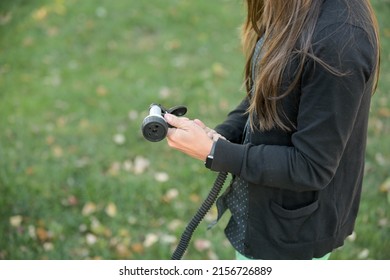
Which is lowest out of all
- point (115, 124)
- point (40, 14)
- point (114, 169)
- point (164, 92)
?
point (114, 169)

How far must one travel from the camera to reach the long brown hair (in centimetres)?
131

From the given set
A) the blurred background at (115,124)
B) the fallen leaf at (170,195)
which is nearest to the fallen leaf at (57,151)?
the blurred background at (115,124)

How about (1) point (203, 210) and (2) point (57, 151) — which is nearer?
(1) point (203, 210)

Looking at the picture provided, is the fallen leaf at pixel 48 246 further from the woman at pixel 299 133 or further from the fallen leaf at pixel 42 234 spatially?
the woman at pixel 299 133

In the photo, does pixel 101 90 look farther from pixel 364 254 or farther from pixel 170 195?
pixel 364 254

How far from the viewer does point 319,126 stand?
4.31ft

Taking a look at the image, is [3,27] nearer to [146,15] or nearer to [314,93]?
[146,15]

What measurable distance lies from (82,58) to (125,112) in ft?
3.82

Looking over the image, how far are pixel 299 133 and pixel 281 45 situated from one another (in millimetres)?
251

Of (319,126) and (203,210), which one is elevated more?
(319,126)

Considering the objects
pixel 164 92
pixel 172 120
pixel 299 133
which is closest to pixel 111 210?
pixel 164 92

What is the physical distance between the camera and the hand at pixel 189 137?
1488mm

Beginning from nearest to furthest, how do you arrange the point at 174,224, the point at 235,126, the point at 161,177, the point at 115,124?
the point at 235,126 < the point at 174,224 < the point at 161,177 < the point at 115,124

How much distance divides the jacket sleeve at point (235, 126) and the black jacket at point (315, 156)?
0.02 meters
